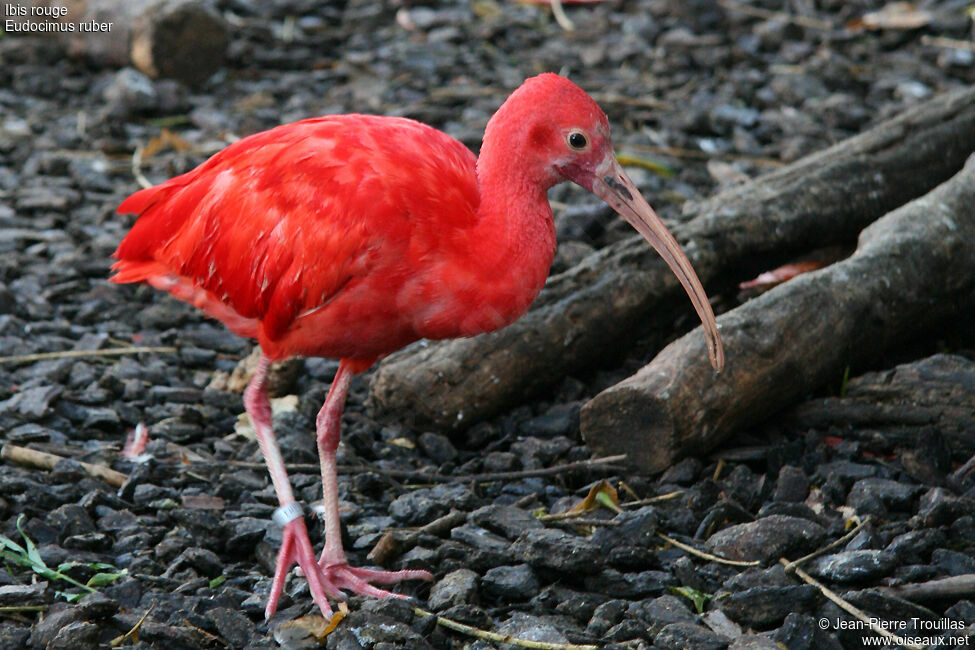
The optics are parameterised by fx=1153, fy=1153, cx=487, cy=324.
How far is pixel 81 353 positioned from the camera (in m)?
5.34

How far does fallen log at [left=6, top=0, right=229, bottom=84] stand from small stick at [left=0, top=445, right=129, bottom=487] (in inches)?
176

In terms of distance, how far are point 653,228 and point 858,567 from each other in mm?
1254

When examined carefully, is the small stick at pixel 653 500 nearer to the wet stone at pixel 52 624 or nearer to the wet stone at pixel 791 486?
the wet stone at pixel 791 486

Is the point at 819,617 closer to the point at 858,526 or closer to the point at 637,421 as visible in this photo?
the point at 858,526

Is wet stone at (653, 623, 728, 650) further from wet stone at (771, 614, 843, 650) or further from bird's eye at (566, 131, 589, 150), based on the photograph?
bird's eye at (566, 131, 589, 150)

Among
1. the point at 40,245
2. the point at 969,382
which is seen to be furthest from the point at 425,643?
the point at 40,245

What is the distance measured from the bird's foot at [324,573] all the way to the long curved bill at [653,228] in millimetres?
1242

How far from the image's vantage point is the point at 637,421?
4285mm

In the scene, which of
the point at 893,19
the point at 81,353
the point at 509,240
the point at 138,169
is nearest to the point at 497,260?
the point at 509,240

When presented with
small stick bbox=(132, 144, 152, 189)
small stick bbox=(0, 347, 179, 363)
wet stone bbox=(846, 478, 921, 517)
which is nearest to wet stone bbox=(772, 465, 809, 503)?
wet stone bbox=(846, 478, 921, 517)

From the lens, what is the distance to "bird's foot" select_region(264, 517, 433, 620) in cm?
384

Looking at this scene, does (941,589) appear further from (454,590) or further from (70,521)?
(70,521)

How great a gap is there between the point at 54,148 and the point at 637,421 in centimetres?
482

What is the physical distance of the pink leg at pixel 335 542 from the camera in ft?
12.7
